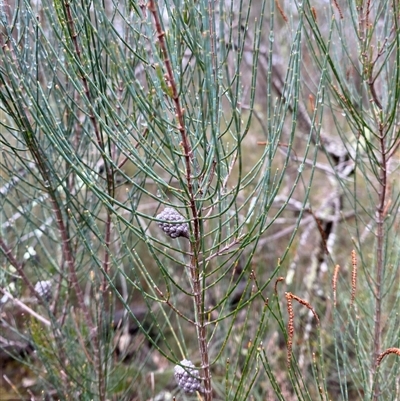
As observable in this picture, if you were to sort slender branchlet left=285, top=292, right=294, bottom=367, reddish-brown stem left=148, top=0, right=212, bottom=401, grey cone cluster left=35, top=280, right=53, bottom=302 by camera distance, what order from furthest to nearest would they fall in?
grey cone cluster left=35, top=280, right=53, bottom=302 → slender branchlet left=285, top=292, right=294, bottom=367 → reddish-brown stem left=148, top=0, right=212, bottom=401

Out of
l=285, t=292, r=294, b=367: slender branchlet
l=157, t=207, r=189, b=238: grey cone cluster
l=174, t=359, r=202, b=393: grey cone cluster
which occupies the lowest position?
l=174, t=359, r=202, b=393: grey cone cluster

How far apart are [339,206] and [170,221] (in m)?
2.17

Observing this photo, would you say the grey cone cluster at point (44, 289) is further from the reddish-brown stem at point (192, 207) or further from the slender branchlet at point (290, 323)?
the slender branchlet at point (290, 323)

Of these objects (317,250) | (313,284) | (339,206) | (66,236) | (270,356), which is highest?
(339,206)

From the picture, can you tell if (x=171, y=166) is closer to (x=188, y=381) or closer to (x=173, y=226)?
(x=173, y=226)

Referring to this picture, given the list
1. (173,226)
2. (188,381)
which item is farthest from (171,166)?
(188,381)

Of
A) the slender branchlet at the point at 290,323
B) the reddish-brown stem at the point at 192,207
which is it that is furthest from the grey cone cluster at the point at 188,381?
the slender branchlet at the point at 290,323

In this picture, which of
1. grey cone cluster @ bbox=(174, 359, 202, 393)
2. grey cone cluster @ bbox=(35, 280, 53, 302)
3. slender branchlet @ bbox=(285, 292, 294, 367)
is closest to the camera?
slender branchlet @ bbox=(285, 292, 294, 367)

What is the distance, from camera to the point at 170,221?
0.72 meters

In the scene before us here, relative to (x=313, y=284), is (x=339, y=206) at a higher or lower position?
higher

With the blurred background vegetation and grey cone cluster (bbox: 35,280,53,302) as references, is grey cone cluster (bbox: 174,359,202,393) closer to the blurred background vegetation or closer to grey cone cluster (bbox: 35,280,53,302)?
the blurred background vegetation

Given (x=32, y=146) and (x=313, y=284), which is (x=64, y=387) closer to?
(x=32, y=146)

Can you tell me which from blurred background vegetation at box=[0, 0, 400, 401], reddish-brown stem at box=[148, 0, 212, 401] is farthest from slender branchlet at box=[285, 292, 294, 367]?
reddish-brown stem at box=[148, 0, 212, 401]

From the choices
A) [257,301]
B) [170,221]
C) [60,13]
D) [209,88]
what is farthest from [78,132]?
[257,301]
